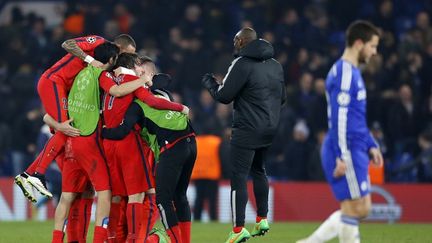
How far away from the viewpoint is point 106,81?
11.0 metres

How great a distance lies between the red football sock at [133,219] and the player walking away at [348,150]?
211 centimetres

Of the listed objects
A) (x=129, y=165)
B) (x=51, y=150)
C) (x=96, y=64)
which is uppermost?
(x=96, y=64)

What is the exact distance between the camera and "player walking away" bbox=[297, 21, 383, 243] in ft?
31.1

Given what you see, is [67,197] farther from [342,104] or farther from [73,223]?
[342,104]

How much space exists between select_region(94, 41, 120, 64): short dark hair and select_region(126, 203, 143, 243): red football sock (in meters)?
1.58


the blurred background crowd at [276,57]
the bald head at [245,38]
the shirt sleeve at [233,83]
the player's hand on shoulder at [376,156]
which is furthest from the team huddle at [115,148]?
the blurred background crowd at [276,57]

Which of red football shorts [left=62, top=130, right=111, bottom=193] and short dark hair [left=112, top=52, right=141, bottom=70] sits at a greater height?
short dark hair [left=112, top=52, right=141, bottom=70]

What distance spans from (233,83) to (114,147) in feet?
5.89

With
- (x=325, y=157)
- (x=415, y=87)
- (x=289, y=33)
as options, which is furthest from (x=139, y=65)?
(x=289, y=33)

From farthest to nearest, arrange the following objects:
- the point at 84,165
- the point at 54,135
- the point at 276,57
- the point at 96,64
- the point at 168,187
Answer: the point at 276,57, the point at 54,135, the point at 96,64, the point at 168,187, the point at 84,165

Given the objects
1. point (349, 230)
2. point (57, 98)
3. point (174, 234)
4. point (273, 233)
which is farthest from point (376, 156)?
point (273, 233)

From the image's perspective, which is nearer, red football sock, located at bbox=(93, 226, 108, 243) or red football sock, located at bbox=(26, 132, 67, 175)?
red football sock, located at bbox=(93, 226, 108, 243)

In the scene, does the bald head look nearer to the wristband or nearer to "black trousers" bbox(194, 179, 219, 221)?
the wristband

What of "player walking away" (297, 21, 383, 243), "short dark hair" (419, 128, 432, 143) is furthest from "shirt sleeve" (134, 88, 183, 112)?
"short dark hair" (419, 128, 432, 143)
